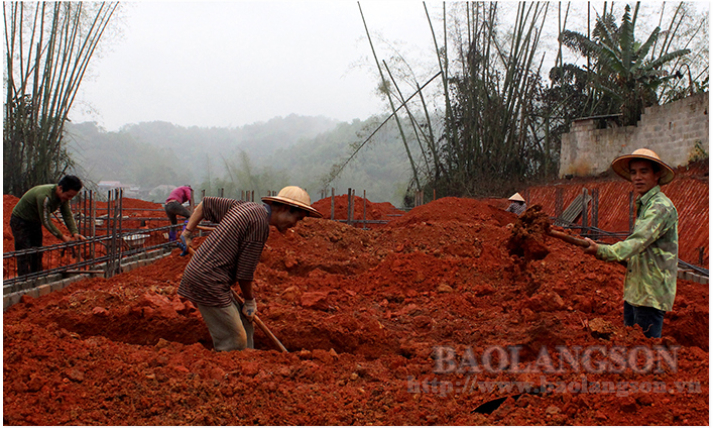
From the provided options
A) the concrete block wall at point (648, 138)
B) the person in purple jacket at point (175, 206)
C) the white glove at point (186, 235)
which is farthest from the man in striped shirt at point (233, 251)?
the concrete block wall at point (648, 138)

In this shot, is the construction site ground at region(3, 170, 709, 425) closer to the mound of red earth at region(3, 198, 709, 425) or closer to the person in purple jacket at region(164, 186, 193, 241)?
the mound of red earth at region(3, 198, 709, 425)

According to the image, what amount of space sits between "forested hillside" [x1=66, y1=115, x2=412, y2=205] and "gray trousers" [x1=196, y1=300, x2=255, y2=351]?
24.8 m

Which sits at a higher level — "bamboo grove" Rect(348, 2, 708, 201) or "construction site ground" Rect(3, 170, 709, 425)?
"bamboo grove" Rect(348, 2, 708, 201)

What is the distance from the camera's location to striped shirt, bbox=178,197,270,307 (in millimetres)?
2922

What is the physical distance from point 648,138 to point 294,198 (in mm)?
12157

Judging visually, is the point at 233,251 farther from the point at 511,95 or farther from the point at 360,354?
the point at 511,95

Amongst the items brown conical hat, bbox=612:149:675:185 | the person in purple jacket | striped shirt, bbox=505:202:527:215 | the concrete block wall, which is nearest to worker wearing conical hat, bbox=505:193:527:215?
striped shirt, bbox=505:202:527:215

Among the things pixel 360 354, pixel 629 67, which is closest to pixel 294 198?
pixel 360 354

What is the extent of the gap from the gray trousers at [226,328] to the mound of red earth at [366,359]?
0.49 ft

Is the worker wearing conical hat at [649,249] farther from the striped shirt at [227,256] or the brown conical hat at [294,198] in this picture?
the striped shirt at [227,256]

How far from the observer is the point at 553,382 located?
96.0 inches

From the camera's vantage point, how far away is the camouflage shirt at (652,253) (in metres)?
2.48

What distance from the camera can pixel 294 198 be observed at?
2.96 metres

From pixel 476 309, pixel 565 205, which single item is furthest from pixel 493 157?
pixel 476 309
